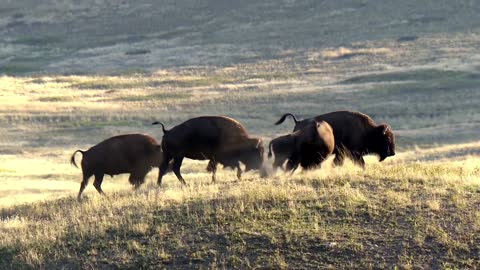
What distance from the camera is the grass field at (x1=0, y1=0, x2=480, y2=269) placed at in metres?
11.2

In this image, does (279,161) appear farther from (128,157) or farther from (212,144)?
(128,157)

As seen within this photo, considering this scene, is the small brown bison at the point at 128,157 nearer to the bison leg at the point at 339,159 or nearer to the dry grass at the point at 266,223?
the dry grass at the point at 266,223

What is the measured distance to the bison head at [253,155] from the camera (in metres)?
17.0

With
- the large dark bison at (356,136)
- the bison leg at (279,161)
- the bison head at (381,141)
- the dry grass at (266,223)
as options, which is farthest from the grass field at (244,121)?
the large dark bison at (356,136)

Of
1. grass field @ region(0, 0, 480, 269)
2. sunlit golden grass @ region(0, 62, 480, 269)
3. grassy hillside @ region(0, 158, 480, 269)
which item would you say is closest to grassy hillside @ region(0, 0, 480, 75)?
grass field @ region(0, 0, 480, 269)

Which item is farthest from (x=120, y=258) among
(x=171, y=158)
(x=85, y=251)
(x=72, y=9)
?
(x=72, y=9)

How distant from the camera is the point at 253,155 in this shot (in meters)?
17.0

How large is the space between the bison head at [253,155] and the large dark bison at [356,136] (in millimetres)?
591

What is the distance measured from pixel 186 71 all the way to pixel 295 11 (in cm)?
5413

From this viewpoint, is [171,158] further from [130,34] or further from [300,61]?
[130,34]

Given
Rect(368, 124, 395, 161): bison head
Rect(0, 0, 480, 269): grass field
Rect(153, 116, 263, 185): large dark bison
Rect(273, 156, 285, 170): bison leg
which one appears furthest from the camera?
Rect(368, 124, 395, 161): bison head

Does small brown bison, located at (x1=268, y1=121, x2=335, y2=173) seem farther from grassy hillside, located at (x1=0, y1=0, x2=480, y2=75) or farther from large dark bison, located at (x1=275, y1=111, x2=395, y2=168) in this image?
grassy hillside, located at (x1=0, y1=0, x2=480, y2=75)

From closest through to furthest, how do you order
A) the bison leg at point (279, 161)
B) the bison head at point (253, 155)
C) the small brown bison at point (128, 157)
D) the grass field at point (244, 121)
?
the grass field at point (244, 121), the bison leg at point (279, 161), the bison head at point (253, 155), the small brown bison at point (128, 157)

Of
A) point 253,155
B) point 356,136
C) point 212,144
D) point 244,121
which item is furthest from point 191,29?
point 212,144
